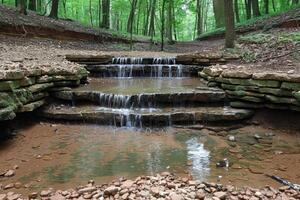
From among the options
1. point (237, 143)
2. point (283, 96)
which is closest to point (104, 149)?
point (237, 143)

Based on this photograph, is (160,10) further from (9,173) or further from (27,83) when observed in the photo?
(9,173)

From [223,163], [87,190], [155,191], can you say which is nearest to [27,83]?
[87,190]

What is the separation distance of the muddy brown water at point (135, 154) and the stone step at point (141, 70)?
3638 millimetres

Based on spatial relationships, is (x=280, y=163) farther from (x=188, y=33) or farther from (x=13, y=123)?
(x=188, y=33)

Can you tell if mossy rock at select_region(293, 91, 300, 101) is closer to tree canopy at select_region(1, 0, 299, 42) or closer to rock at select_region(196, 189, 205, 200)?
rock at select_region(196, 189, 205, 200)

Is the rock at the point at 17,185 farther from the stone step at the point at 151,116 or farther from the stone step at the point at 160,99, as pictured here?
the stone step at the point at 160,99

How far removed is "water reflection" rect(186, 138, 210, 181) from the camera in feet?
14.6

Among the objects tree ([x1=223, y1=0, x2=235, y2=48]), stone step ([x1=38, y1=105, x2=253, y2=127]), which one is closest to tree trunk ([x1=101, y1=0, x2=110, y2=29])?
tree ([x1=223, y1=0, x2=235, y2=48])

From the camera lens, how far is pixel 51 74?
7078mm

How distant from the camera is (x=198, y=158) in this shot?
199 inches

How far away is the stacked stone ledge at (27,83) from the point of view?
5.52 meters

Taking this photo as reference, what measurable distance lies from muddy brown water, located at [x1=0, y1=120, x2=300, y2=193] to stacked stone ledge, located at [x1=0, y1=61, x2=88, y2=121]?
0.56 meters

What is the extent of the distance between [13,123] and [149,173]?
3279mm

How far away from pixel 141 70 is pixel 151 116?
3.78 m
